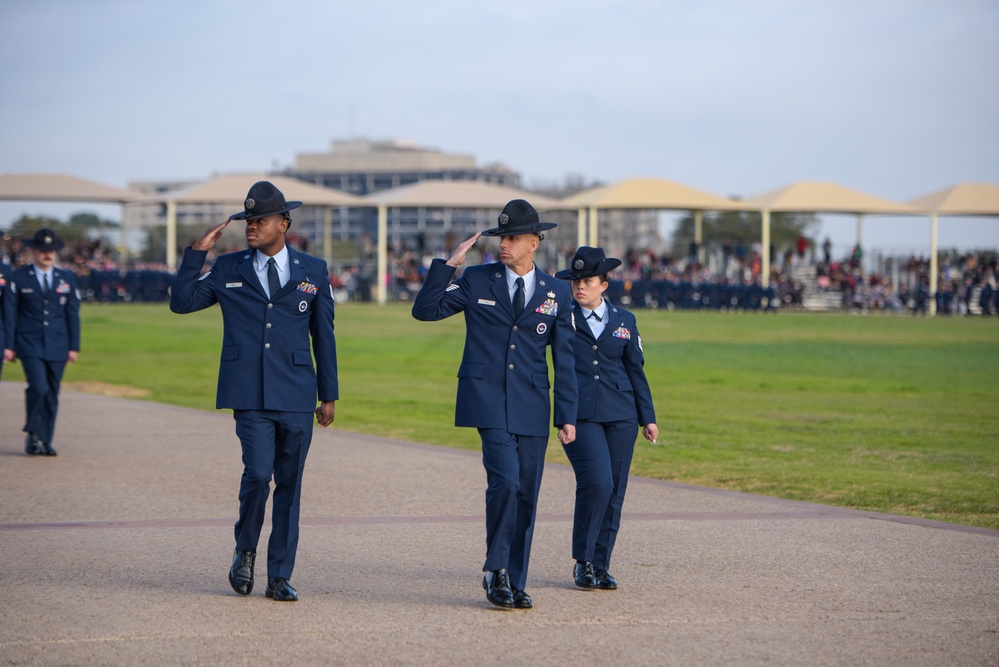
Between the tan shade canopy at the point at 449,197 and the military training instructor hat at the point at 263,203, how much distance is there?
46355mm

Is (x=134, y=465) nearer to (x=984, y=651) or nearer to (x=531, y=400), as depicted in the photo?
(x=531, y=400)

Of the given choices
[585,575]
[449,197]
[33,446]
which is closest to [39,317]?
[33,446]

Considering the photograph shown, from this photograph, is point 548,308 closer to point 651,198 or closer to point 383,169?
point 651,198

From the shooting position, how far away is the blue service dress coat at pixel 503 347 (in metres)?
6.70

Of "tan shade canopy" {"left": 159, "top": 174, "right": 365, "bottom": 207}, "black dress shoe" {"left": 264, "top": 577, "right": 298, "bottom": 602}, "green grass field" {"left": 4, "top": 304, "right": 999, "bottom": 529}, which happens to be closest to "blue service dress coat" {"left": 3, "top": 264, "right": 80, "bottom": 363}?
"green grass field" {"left": 4, "top": 304, "right": 999, "bottom": 529}

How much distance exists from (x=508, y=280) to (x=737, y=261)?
2114 inches

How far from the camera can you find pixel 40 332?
12.3 m

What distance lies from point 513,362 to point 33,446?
22.2 feet

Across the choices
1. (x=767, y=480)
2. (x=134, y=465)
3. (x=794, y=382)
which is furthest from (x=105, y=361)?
(x=767, y=480)

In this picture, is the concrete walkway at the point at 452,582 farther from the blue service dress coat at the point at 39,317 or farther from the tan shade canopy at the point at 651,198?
the tan shade canopy at the point at 651,198

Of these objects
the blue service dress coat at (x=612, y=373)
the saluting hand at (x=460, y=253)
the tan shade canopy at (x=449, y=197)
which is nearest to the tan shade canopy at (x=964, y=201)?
the tan shade canopy at (x=449, y=197)

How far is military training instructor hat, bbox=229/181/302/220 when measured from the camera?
6695mm

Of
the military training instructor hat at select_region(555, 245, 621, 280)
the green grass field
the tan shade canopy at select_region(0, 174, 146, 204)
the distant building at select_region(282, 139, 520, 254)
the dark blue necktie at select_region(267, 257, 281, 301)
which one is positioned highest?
the distant building at select_region(282, 139, 520, 254)

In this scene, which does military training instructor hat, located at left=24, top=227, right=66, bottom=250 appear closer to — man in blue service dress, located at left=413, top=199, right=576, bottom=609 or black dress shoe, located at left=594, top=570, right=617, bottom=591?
man in blue service dress, located at left=413, top=199, right=576, bottom=609
